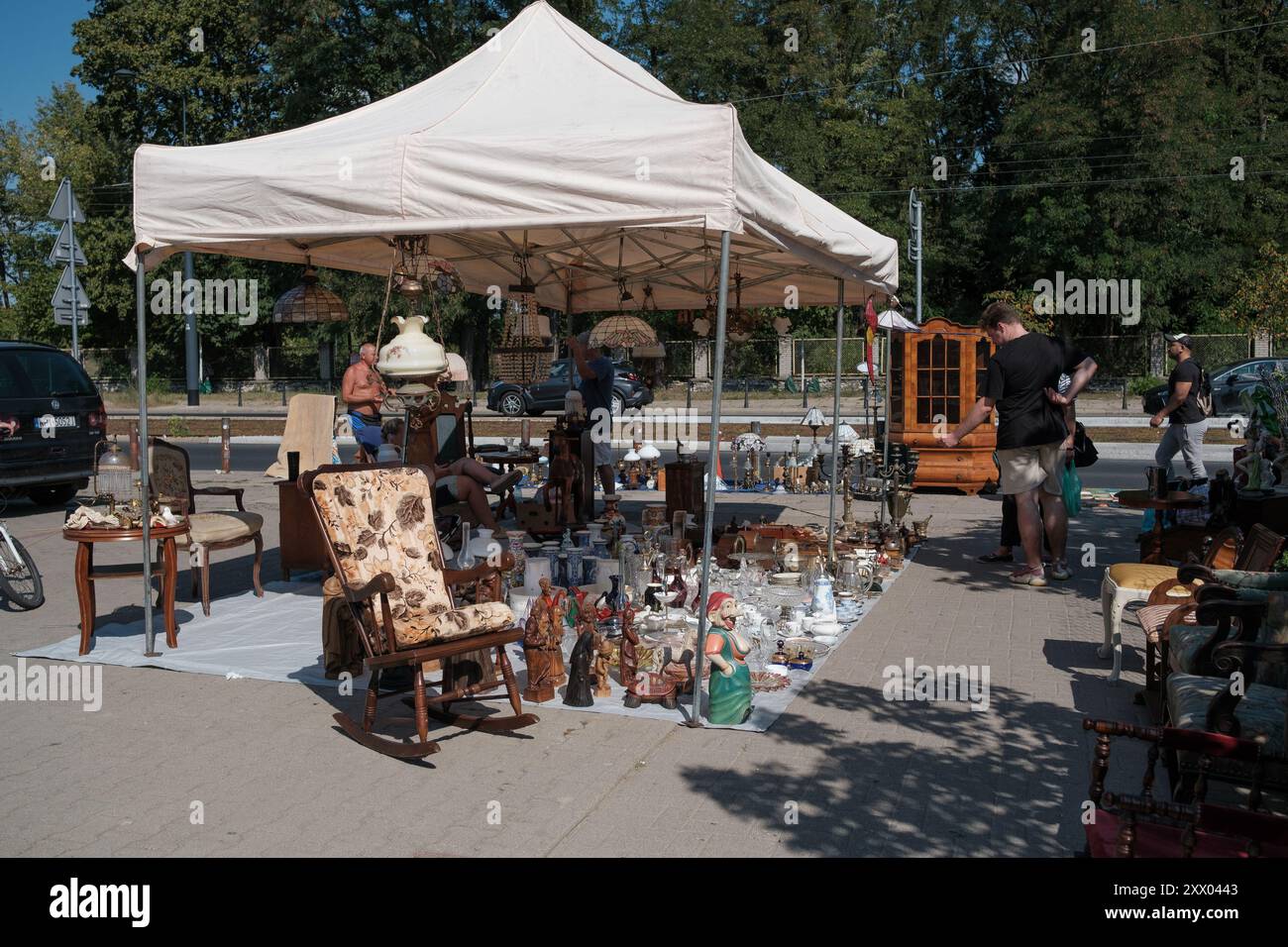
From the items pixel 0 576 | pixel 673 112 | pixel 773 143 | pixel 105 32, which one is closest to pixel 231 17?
pixel 105 32

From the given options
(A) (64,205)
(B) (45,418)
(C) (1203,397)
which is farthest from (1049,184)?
(B) (45,418)

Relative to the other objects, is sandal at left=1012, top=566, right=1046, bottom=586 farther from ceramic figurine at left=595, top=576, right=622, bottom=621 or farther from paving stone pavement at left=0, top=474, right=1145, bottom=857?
ceramic figurine at left=595, top=576, right=622, bottom=621

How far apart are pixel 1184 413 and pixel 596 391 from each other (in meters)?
5.87

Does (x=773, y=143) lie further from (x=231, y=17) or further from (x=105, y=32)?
(x=105, y=32)

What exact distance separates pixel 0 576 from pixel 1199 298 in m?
35.9

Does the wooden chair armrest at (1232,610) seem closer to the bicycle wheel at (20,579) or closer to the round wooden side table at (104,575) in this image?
the round wooden side table at (104,575)

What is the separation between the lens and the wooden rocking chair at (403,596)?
16.0 feet

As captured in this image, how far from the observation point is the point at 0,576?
305 inches

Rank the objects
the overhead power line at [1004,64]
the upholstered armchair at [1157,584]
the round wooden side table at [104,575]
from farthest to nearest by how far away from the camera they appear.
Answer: the overhead power line at [1004,64], the round wooden side table at [104,575], the upholstered armchair at [1157,584]

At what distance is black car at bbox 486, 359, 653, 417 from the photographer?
26828 mm

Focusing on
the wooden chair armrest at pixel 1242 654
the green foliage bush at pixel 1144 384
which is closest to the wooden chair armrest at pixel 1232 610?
the wooden chair armrest at pixel 1242 654

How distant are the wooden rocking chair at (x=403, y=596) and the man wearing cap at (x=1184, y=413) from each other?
290 inches
